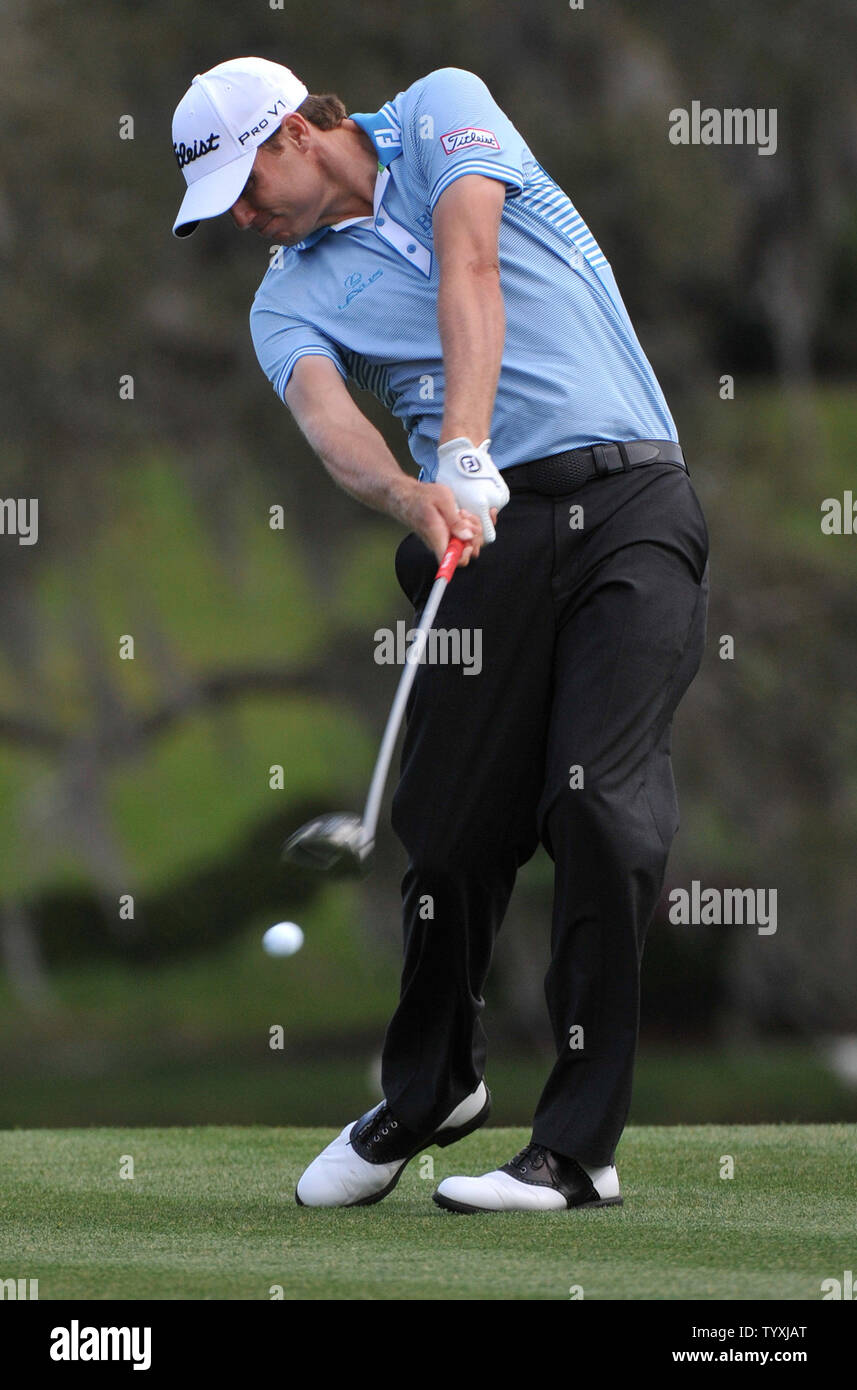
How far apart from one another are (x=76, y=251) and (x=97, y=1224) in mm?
6528

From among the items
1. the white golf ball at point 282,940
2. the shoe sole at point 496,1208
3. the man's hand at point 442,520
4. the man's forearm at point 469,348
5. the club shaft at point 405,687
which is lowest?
the shoe sole at point 496,1208

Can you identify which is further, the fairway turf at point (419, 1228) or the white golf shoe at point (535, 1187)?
the white golf shoe at point (535, 1187)

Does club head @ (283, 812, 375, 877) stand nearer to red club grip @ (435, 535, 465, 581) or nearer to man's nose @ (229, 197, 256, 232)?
red club grip @ (435, 535, 465, 581)

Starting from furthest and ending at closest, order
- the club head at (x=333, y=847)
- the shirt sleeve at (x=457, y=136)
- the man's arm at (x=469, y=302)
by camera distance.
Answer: the shirt sleeve at (x=457, y=136)
the man's arm at (x=469, y=302)
the club head at (x=333, y=847)

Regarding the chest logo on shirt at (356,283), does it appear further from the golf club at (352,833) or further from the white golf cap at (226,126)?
the golf club at (352,833)

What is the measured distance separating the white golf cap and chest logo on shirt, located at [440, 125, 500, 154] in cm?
31

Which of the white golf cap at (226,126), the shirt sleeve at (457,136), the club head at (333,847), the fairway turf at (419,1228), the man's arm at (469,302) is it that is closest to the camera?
the fairway turf at (419,1228)

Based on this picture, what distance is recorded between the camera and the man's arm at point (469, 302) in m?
3.24

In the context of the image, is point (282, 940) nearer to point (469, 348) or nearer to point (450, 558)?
point (450, 558)

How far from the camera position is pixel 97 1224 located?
3219 millimetres

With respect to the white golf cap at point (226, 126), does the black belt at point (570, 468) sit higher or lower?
lower

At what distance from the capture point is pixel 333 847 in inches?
123

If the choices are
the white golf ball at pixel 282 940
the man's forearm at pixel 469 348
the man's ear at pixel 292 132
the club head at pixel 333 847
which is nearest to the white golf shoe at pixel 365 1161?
the white golf ball at pixel 282 940

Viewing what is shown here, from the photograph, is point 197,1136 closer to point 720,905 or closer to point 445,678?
point 445,678
